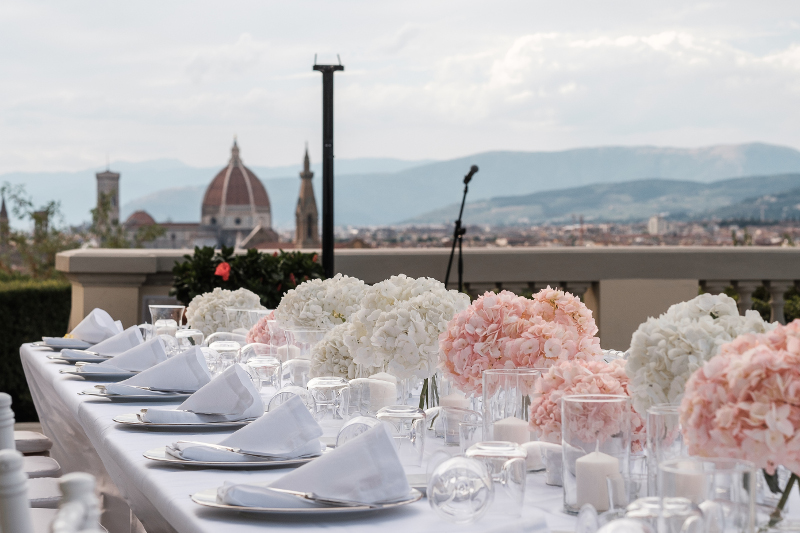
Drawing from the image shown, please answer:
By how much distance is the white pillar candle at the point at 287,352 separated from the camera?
8.46ft

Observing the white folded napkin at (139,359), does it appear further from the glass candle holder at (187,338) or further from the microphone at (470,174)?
the microphone at (470,174)

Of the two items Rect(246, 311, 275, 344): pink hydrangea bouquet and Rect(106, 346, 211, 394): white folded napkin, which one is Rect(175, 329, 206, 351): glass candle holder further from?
Rect(106, 346, 211, 394): white folded napkin

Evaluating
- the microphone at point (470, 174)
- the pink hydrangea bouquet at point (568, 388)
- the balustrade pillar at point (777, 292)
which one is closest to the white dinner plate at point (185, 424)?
the pink hydrangea bouquet at point (568, 388)

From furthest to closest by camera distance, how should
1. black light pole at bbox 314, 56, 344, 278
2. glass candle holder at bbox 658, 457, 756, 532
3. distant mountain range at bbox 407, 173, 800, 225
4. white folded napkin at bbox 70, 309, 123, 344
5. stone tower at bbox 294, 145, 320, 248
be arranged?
stone tower at bbox 294, 145, 320, 248, distant mountain range at bbox 407, 173, 800, 225, black light pole at bbox 314, 56, 344, 278, white folded napkin at bbox 70, 309, 123, 344, glass candle holder at bbox 658, 457, 756, 532

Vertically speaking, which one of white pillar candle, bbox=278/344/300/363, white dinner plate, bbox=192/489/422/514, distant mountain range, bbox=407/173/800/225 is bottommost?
white dinner plate, bbox=192/489/422/514

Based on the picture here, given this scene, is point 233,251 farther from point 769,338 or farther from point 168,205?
point 168,205

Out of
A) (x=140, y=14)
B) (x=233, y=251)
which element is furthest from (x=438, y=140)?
(x=233, y=251)

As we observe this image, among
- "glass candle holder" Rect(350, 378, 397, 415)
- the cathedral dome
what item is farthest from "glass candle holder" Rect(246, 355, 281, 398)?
the cathedral dome

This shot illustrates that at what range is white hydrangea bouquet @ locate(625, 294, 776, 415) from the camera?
1.35m

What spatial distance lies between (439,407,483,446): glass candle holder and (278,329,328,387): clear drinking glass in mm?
798

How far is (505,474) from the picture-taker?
4.37 feet

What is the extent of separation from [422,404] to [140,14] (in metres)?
75.9

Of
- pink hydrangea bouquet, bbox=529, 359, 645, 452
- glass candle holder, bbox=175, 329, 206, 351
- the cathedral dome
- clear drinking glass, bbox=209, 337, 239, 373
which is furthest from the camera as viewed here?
the cathedral dome

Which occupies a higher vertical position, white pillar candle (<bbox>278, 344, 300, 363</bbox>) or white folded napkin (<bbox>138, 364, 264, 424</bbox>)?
white pillar candle (<bbox>278, 344, 300, 363</bbox>)
